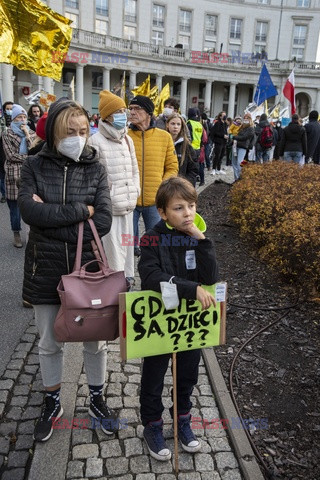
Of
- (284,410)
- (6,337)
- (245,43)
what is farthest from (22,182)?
(245,43)

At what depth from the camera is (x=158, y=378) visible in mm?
2670

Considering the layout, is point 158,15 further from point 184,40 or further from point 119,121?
point 119,121

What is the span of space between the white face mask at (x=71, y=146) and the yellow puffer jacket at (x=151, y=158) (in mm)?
2403

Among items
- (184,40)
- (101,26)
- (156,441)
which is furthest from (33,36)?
(184,40)

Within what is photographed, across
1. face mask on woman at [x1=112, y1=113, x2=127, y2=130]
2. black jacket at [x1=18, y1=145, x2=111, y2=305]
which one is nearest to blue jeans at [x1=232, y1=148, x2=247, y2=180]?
→ face mask on woman at [x1=112, y1=113, x2=127, y2=130]

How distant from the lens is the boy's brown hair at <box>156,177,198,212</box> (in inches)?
97.1

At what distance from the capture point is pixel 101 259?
2664 mm

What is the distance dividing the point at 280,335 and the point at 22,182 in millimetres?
2871

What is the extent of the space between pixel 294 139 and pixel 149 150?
8.65 metres

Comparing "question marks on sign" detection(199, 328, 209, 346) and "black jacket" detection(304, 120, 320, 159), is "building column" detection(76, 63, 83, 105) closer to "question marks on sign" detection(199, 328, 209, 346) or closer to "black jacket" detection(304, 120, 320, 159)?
"black jacket" detection(304, 120, 320, 159)

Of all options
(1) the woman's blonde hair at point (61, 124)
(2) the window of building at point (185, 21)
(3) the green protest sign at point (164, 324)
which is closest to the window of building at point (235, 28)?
(2) the window of building at point (185, 21)

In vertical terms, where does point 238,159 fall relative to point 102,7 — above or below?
below

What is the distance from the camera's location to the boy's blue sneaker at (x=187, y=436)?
2.70 meters

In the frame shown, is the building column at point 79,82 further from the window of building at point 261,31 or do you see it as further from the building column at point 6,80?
the window of building at point 261,31
